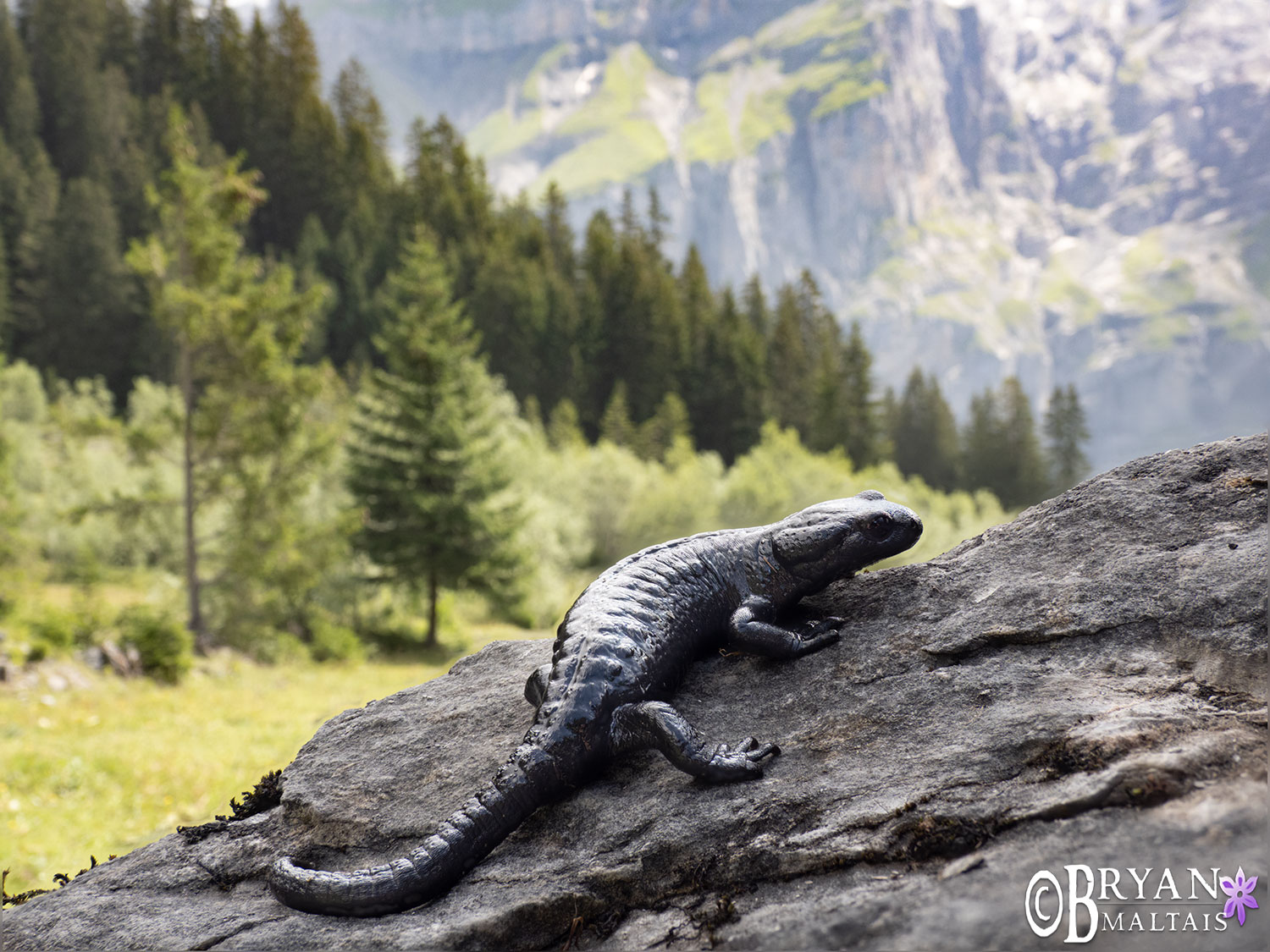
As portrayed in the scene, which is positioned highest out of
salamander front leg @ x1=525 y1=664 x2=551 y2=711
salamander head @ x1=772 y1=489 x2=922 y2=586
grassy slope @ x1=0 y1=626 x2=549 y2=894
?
salamander head @ x1=772 y1=489 x2=922 y2=586

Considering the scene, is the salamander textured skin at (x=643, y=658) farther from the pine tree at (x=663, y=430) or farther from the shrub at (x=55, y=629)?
the pine tree at (x=663, y=430)

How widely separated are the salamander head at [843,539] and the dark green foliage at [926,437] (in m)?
65.7

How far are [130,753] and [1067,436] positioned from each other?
2449 inches

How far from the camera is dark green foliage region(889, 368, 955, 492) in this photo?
216ft

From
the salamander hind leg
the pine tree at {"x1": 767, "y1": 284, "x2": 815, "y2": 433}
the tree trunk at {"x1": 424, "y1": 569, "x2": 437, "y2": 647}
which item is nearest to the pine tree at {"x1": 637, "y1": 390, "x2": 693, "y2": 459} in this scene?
the pine tree at {"x1": 767, "y1": 284, "x2": 815, "y2": 433}

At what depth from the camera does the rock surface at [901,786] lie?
2350mm

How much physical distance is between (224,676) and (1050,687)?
19413 millimetres

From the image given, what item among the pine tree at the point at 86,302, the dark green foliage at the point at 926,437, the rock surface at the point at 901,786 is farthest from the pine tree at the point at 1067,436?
the pine tree at the point at 86,302

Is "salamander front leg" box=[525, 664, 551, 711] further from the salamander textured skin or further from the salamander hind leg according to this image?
the salamander hind leg

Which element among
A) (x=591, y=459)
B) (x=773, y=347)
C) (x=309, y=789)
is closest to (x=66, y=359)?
(x=591, y=459)

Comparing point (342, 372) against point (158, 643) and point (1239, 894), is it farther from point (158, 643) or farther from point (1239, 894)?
point (1239, 894)

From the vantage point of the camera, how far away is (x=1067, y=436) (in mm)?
59094

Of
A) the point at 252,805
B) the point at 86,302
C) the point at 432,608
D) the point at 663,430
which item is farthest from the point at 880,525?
the point at 86,302

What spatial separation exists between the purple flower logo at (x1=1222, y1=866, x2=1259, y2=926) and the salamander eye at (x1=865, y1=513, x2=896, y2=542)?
6.87ft
